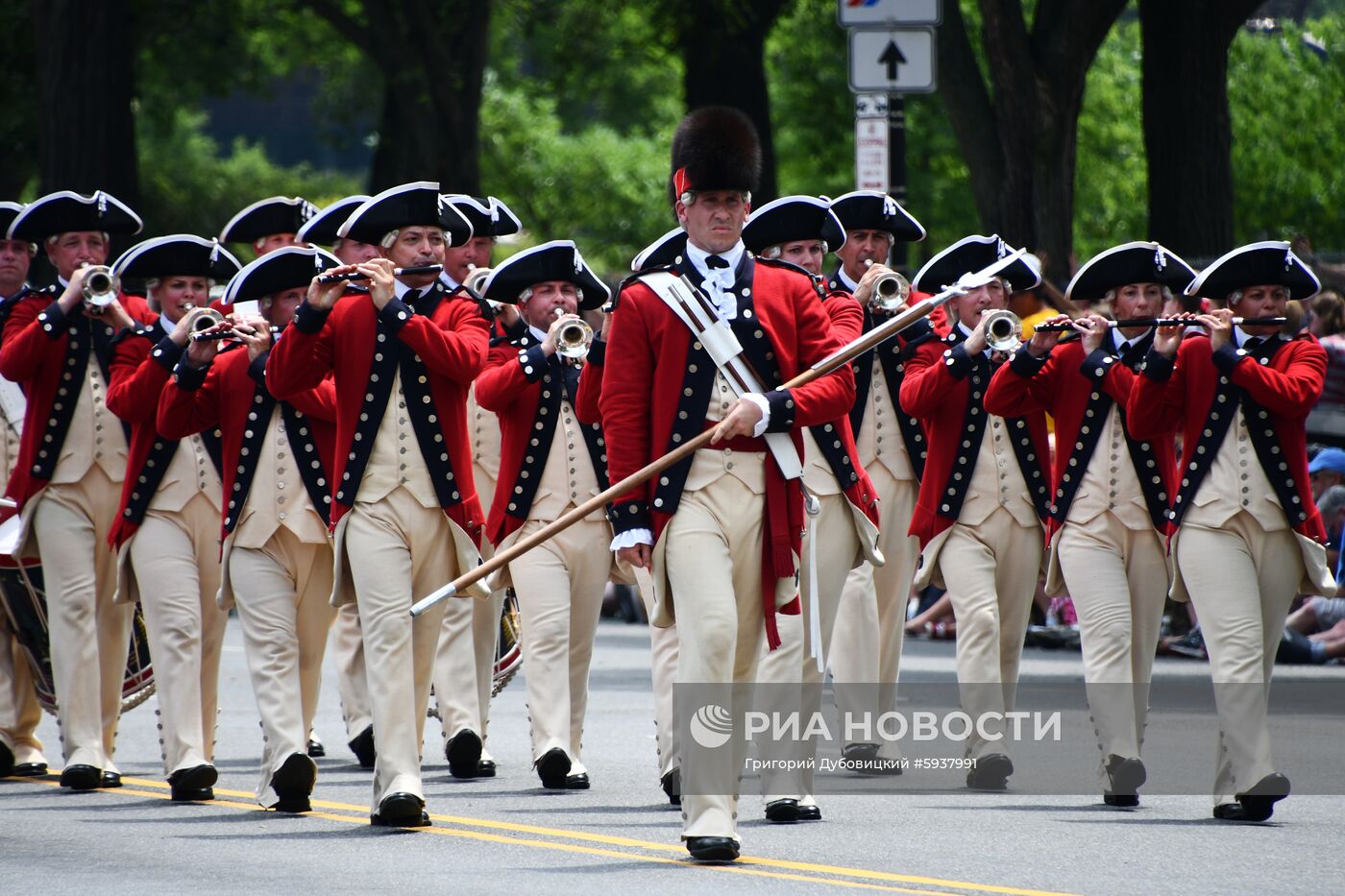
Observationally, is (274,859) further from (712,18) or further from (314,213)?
(712,18)

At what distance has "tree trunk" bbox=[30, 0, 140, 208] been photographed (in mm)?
22906

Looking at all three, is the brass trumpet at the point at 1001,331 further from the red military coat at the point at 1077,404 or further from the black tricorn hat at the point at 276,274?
the black tricorn hat at the point at 276,274

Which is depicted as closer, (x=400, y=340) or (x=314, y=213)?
(x=400, y=340)

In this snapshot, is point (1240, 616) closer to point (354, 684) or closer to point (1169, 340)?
point (1169, 340)

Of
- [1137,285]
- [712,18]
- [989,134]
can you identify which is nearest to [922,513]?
[1137,285]

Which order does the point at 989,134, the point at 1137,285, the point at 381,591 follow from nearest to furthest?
1. the point at 381,591
2. the point at 1137,285
3. the point at 989,134

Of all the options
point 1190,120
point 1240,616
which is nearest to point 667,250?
point 1240,616

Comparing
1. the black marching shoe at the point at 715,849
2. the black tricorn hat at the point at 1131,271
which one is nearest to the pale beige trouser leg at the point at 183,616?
the black marching shoe at the point at 715,849

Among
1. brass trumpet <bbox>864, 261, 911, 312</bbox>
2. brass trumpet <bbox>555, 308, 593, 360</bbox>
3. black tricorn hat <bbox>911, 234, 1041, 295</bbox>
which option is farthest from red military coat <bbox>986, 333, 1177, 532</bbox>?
brass trumpet <bbox>555, 308, 593, 360</bbox>

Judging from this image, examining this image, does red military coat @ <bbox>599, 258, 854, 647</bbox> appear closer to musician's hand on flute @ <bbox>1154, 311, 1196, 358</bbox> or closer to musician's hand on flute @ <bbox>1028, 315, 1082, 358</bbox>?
musician's hand on flute @ <bbox>1154, 311, 1196, 358</bbox>

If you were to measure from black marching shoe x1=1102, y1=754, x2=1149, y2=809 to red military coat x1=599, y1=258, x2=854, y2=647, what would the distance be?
80.0 inches

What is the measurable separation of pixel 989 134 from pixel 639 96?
3761cm

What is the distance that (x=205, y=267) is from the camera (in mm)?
10922

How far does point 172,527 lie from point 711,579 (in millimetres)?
3030
